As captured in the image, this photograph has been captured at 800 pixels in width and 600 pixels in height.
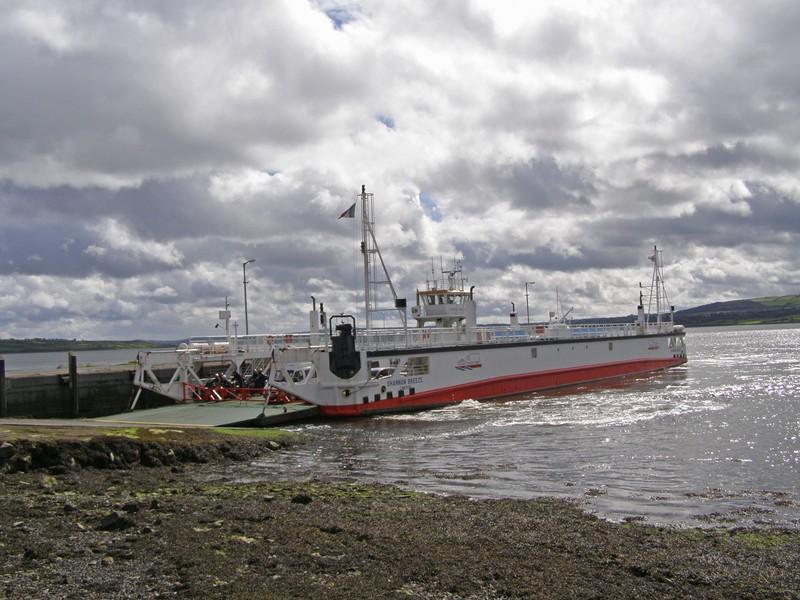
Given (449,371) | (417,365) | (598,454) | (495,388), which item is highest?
(417,365)

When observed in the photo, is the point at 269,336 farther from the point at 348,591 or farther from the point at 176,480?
the point at 348,591

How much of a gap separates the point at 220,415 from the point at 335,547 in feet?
60.0

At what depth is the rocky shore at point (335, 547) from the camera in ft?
31.8

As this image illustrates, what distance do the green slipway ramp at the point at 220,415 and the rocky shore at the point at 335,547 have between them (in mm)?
10231

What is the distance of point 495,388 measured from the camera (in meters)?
42.5

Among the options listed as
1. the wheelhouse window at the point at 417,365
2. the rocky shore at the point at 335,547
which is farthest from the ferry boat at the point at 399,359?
the rocky shore at the point at 335,547

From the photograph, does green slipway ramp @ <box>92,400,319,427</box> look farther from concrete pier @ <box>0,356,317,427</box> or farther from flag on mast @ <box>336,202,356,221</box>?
flag on mast @ <box>336,202,356,221</box>

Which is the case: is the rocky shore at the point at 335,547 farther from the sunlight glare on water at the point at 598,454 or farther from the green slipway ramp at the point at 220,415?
the green slipway ramp at the point at 220,415

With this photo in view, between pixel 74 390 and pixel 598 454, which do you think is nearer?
pixel 598 454

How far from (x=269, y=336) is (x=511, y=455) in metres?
16.6

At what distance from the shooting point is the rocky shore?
970cm

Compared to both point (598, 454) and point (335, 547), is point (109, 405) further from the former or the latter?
point (335, 547)

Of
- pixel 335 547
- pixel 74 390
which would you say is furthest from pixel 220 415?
pixel 335 547

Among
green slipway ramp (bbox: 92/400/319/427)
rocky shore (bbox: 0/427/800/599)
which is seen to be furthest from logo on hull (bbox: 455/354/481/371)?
rocky shore (bbox: 0/427/800/599)
